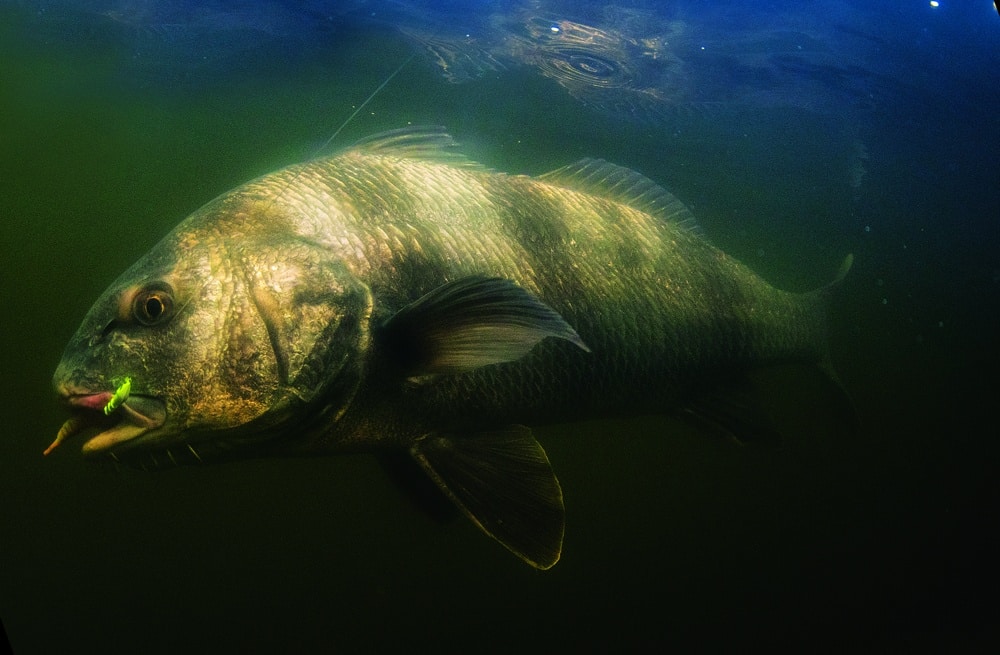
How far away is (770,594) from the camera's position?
195 inches

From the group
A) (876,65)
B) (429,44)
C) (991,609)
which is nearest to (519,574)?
(991,609)

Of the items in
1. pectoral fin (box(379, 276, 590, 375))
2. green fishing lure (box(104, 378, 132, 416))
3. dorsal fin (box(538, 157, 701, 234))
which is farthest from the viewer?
dorsal fin (box(538, 157, 701, 234))

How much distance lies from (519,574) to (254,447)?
3147 mm

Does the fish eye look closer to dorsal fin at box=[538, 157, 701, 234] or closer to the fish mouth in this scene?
the fish mouth

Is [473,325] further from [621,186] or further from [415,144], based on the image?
[621,186]

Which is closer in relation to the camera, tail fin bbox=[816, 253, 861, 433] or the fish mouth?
the fish mouth

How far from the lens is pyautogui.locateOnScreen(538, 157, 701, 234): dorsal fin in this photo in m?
3.05

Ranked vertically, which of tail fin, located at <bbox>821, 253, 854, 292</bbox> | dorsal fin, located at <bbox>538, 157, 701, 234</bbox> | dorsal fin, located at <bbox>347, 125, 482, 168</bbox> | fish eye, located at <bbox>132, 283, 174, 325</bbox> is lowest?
tail fin, located at <bbox>821, 253, 854, 292</bbox>

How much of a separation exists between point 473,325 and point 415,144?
3.76 ft

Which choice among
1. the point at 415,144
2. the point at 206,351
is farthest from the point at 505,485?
the point at 415,144

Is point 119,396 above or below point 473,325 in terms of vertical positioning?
below

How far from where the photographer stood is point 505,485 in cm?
210

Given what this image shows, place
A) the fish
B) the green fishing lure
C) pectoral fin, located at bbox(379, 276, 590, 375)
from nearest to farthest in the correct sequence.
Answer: the green fishing lure → the fish → pectoral fin, located at bbox(379, 276, 590, 375)

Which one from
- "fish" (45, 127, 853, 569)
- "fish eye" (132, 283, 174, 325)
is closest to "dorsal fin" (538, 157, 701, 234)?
"fish" (45, 127, 853, 569)
